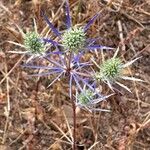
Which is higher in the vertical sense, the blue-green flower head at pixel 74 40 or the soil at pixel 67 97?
the blue-green flower head at pixel 74 40

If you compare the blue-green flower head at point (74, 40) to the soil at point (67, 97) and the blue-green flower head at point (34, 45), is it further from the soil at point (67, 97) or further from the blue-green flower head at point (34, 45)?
the soil at point (67, 97)

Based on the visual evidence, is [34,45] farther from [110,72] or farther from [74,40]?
[110,72]

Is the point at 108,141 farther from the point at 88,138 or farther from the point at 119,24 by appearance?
the point at 119,24

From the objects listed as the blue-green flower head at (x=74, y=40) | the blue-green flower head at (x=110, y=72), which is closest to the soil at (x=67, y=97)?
the blue-green flower head at (x=110, y=72)

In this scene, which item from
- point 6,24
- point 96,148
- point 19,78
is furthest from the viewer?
point 6,24

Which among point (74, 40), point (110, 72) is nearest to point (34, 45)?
point (74, 40)

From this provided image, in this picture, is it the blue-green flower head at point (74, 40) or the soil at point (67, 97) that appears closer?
the blue-green flower head at point (74, 40)

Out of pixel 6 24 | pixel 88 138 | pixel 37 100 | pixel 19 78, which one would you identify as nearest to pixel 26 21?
pixel 6 24

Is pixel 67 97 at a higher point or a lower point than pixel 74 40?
lower

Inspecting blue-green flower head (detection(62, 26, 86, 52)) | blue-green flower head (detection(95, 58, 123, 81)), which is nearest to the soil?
blue-green flower head (detection(95, 58, 123, 81))

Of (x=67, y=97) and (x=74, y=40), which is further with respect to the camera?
(x=67, y=97)

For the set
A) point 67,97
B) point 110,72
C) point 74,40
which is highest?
point 74,40
